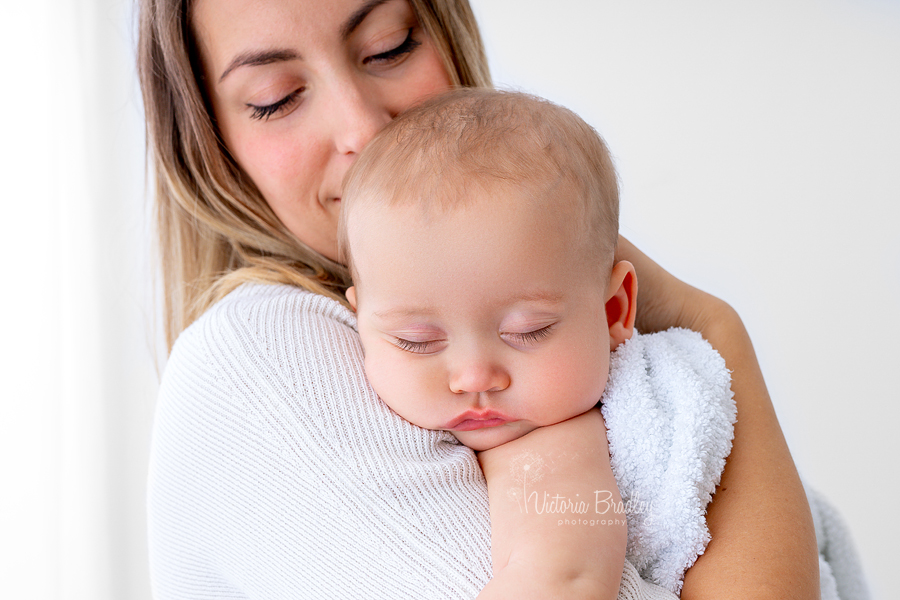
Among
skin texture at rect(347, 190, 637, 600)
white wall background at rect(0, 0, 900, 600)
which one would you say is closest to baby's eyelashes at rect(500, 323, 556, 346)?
skin texture at rect(347, 190, 637, 600)

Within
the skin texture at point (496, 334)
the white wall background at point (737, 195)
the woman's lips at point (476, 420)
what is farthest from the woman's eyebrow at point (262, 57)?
the white wall background at point (737, 195)

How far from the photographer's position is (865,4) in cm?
295

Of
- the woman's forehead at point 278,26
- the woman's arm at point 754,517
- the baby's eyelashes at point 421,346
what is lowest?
the woman's arm at point 754,517

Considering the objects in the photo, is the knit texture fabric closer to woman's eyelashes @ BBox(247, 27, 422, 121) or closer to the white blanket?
the white blanket

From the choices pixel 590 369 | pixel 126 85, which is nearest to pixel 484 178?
pixel 590 369

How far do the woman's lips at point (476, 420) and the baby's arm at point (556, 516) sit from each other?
0.04 m

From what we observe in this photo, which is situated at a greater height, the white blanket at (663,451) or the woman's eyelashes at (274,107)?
the woman's eyelashes at (274,107)

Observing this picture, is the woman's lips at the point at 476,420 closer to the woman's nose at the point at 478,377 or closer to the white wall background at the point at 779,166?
the woman's nose at the point at 478,377

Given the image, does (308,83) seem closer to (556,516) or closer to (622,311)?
(622,311)

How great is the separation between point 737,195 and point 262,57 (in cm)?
240

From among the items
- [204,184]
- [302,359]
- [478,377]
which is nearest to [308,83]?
[204,184]

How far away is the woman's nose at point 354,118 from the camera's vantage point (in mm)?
1323

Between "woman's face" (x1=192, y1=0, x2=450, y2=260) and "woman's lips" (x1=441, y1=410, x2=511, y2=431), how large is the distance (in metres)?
0.58

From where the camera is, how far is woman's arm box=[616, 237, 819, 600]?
999mm
